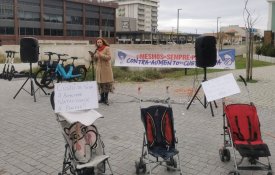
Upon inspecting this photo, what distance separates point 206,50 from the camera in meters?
9.35

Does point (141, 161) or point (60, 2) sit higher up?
point (60, 2)

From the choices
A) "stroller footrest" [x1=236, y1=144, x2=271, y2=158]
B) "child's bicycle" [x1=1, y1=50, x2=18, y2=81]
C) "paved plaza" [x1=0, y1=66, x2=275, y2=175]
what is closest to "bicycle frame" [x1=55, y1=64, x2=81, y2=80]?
"paved plaza" [x1=0, y1=66, x2=275, y2=175]

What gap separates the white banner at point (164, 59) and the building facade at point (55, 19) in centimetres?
5408

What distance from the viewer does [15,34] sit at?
70625 mm

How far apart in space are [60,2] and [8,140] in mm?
78238

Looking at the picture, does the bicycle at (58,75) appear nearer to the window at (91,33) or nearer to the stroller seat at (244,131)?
the stroller seat at (244,131)

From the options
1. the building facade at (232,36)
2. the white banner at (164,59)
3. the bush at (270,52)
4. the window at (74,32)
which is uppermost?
the window at (74,32)

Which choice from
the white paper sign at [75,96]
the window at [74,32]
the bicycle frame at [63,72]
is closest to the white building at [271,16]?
the bicycle frame at [63,72]

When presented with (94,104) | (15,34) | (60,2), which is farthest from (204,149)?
(60,2)

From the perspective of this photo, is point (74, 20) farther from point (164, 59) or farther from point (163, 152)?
point (163, 152)

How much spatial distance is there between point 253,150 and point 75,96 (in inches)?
104

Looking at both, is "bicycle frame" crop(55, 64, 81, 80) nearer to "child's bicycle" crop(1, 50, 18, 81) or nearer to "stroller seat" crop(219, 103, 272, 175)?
"child's bicycle" crop(1, 50, 18, 81)

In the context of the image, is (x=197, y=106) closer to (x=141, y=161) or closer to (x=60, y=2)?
(x=141, y=161)

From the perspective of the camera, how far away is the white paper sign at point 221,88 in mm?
5547
